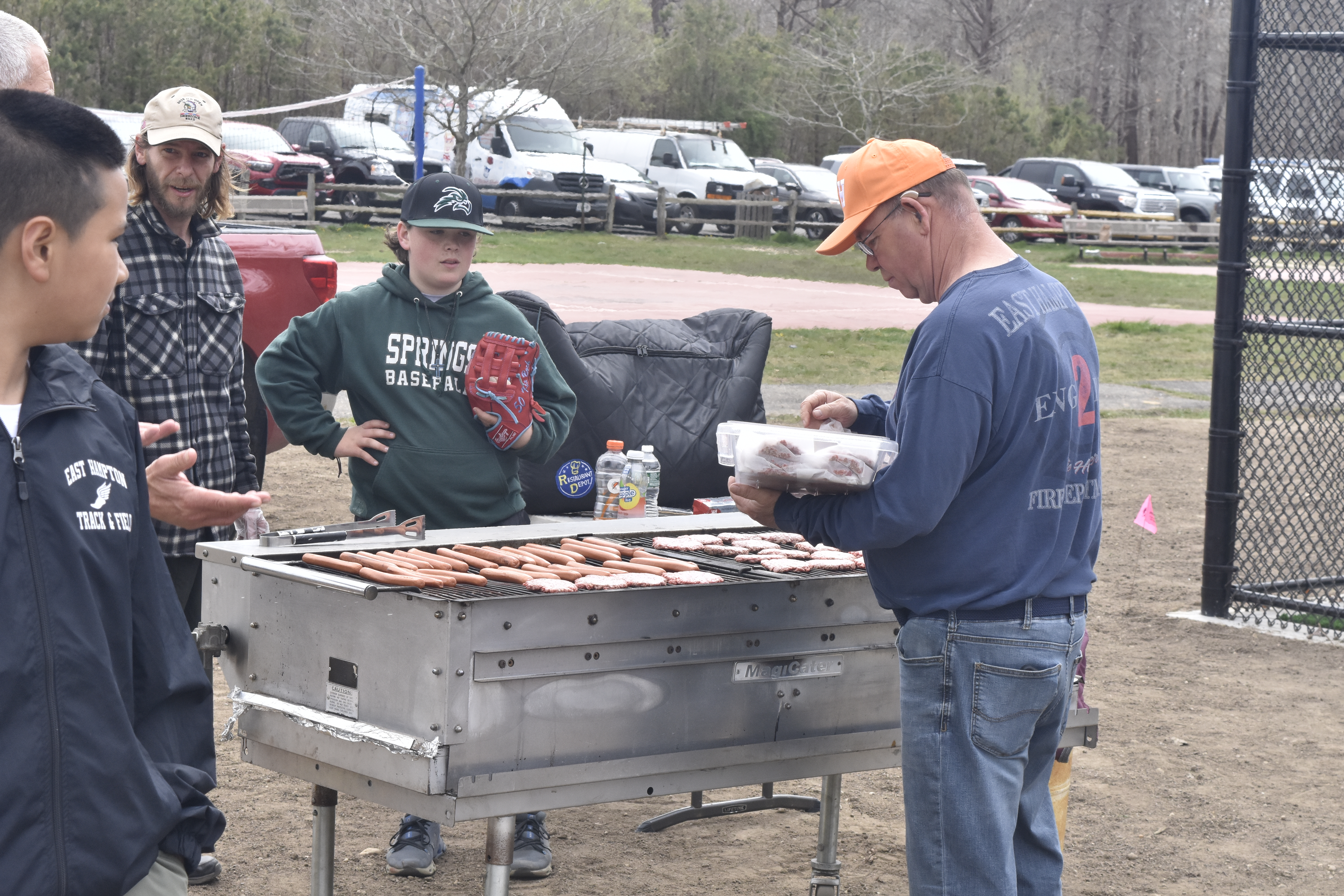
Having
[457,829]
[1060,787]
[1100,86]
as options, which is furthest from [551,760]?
[1100,86]

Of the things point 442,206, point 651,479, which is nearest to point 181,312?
point 442,206

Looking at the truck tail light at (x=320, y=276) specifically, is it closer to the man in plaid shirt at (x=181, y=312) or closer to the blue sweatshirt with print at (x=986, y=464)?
the man in plaid shirt at (x=181, y=312)

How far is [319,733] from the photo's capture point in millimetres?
3195

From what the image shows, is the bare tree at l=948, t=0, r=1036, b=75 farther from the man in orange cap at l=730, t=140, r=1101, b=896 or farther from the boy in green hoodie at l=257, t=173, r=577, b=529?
the man in orange cap at l=730, t=140, r=1101, b=896

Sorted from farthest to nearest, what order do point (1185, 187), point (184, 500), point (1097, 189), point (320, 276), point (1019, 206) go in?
point (1185, 187) → point (1097, 189) → point (1019, 206) → point (320, 276) → point (184, 500)

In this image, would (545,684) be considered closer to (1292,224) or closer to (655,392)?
(655,392)

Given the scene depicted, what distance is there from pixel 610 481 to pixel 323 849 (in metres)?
2.20

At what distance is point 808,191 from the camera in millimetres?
34469

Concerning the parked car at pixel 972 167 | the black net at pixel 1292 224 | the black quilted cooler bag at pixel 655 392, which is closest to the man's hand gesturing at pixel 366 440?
the black quilted cooler bag at pixel 655 392

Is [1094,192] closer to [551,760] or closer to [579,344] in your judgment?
[579,344]

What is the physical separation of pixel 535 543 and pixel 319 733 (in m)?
0.92

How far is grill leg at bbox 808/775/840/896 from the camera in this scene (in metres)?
4.31

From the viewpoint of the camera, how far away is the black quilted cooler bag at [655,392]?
6562mm

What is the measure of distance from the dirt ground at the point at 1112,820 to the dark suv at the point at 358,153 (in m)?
24.2
